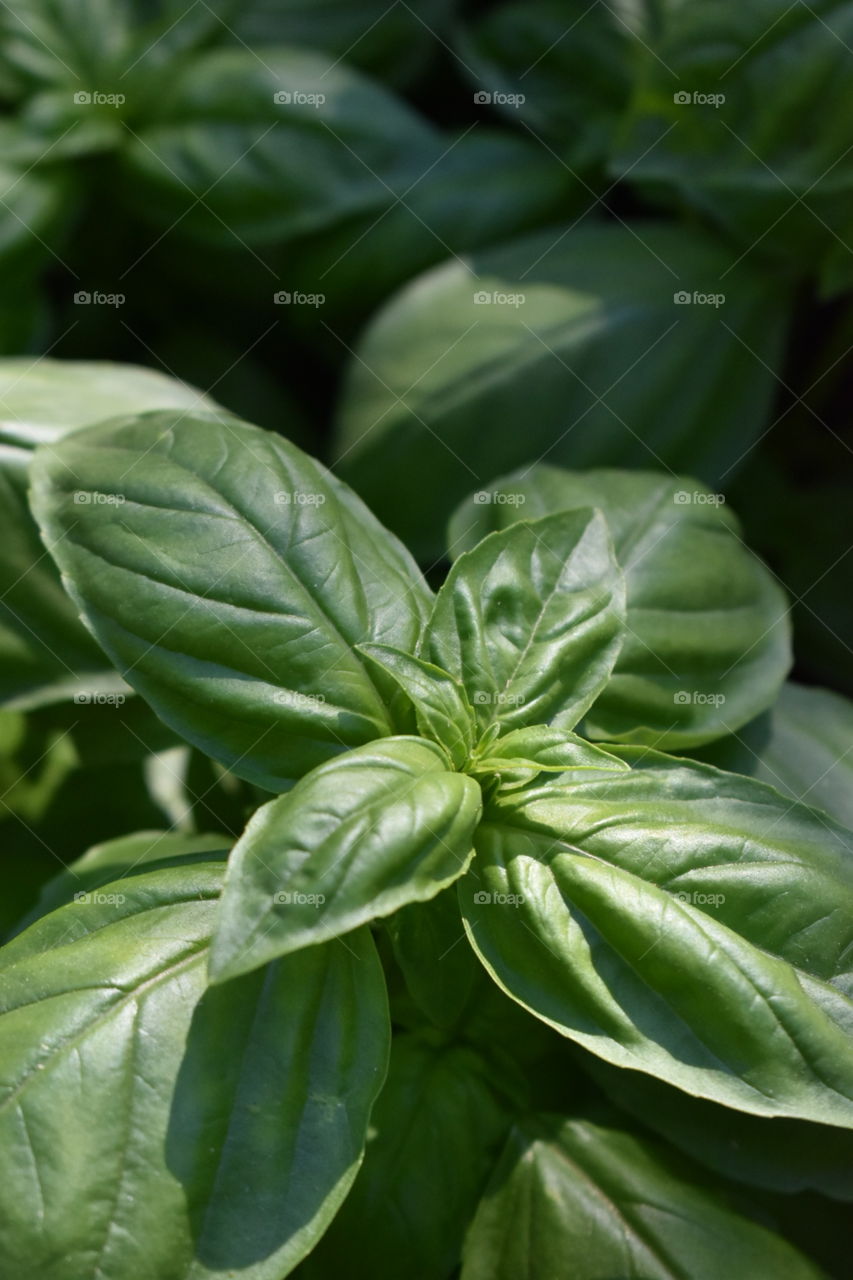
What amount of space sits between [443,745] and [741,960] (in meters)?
0.16

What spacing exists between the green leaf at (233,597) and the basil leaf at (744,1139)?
265 mm

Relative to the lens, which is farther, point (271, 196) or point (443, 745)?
point (271, 196)

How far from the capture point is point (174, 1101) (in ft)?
1.47

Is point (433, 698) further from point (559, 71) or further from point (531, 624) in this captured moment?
point (559, 71)

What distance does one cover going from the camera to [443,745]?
0.52 metres

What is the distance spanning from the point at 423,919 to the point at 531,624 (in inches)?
6.1

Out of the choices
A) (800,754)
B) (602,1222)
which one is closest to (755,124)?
(800,754)

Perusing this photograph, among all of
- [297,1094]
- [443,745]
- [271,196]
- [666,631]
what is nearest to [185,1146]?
[297,1094]

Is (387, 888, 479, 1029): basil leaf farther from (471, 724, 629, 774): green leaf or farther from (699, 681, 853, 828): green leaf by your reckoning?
(699, 681, 853, 828): green leaf

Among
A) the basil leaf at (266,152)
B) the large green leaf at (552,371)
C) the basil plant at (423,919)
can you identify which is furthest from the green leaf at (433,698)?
the basil leaf at (266,152)

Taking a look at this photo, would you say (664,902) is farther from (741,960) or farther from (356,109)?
(356,109)

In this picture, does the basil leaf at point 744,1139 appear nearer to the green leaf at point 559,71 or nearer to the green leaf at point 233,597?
the green leaf at point 233,597

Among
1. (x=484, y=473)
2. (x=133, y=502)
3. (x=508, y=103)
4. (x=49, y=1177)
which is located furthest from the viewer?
(x=508, y=103)

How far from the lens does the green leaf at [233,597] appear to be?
527 millimetres
